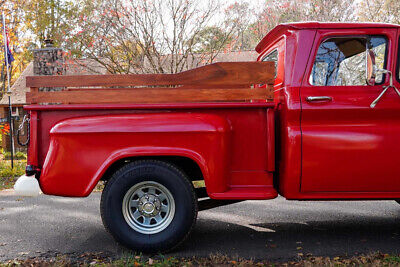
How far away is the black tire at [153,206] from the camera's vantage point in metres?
3.32

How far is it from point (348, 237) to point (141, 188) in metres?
2.21

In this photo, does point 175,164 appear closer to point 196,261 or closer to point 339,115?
point 196,261

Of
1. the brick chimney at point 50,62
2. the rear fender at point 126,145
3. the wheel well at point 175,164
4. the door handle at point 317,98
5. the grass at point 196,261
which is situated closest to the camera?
the grass at point 196,261

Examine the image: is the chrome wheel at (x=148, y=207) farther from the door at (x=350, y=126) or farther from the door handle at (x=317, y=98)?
the door handle at (x=317, y=98)

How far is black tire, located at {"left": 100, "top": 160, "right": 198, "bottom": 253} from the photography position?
3.32 metres

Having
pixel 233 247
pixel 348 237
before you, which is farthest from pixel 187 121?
pixel 348 237

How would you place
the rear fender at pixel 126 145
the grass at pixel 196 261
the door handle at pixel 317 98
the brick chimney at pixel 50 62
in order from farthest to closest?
1. the brick chimney at pixel 50 62
2. the door handle at pixel 317 98
3. the rear fender at pixel 126 145
4. the grass at pixel 196 261

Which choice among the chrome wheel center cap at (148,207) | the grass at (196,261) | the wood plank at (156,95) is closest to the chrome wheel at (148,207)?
the chrome wheel center cap at (148,207)

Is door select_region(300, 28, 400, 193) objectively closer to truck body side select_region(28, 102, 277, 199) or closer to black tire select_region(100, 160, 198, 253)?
truck body side select_region(28, 102, 277, 199)

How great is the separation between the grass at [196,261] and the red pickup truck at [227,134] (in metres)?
0.16

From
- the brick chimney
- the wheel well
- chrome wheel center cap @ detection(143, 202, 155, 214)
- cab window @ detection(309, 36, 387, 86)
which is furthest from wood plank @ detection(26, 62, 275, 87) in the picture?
the brick chimney

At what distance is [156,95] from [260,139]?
3.42 ft

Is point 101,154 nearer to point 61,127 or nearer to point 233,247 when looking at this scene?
point 61,127

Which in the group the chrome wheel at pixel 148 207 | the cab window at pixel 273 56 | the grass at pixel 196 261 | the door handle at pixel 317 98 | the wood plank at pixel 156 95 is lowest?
the grass at pixel 196 261
